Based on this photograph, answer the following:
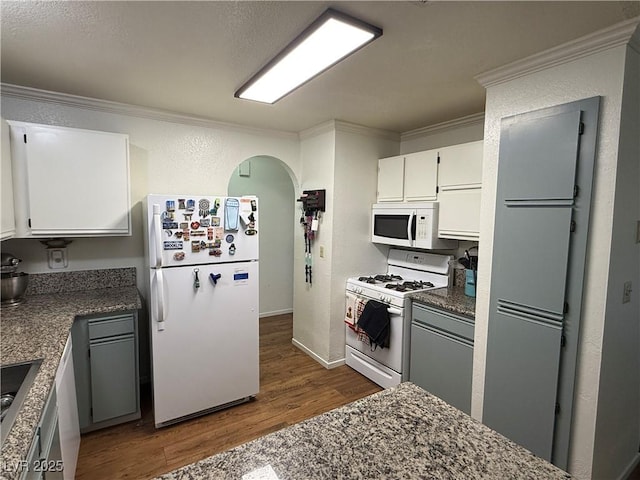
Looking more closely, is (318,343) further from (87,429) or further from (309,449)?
(309,449)

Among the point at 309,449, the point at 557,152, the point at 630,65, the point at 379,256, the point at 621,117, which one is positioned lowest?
the point at 309,449

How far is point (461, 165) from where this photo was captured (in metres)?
2.66

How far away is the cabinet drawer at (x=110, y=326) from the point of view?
2.25m

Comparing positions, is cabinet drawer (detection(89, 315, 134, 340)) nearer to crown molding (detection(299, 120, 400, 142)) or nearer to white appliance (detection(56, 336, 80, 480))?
white appliance (detection(56, 336, 80, 480))

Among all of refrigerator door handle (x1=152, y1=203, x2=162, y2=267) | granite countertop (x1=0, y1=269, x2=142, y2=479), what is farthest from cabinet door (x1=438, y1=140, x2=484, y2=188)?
granite countertop (x1=0, y1=269, x2=142, y2=479)

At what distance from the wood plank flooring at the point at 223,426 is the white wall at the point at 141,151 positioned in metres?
1.17

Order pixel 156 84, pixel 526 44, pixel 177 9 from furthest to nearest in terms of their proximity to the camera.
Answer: pixel 156 84, pixel 526 44, pixel 177 9

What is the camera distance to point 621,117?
1581 millimetres

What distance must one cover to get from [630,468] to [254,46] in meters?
3.33

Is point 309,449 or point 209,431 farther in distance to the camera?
point 209,431

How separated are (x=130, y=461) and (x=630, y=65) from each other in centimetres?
349

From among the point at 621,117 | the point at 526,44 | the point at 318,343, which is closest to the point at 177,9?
the point at 526,44

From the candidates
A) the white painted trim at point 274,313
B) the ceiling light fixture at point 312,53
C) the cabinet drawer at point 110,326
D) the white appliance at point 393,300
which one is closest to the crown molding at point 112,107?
the ceiling light fixture at point 312,53

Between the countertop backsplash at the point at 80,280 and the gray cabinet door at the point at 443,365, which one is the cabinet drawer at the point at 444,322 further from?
the countertop backsplash at the point at 80,280
